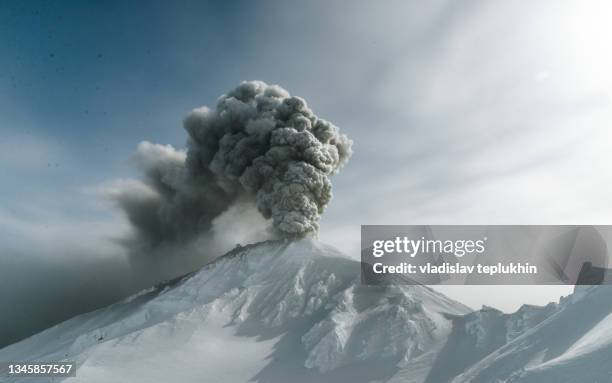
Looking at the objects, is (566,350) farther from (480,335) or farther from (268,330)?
(268,330)

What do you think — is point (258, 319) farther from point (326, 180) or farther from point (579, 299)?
point (579, 299)

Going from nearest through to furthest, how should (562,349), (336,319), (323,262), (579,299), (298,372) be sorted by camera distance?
1. (562,349)
2. (579,299)
3. (298,372)
4. (336,319)
5. (323,262)

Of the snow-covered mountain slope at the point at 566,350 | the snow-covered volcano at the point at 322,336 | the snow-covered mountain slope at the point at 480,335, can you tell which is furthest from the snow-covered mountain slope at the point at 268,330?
the snow-covered mountain slope at the point at 566,350

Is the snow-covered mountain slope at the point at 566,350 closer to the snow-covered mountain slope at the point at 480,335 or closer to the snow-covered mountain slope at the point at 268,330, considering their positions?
the snow-covered mountain slope at the point at 480,335

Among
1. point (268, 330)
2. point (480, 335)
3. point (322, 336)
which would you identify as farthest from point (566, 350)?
point (268, 330)

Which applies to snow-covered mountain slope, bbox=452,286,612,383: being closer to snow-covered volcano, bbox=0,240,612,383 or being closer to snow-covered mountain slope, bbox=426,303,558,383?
snow-covered volcano, bbox=0,240,612,383

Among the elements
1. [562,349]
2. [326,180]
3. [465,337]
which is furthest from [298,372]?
[326,180]
